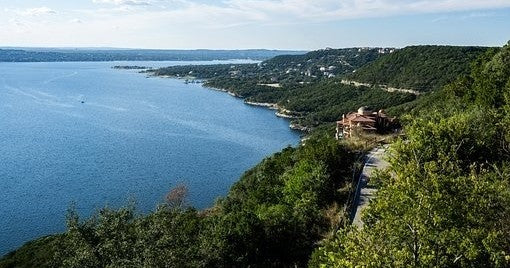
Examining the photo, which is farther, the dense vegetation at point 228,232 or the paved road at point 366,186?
the paved road at point 366,186

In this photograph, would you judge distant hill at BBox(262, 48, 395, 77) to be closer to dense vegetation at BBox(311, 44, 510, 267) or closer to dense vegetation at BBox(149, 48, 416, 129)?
dense vegetation at BBox(149, 48, 416, 129)

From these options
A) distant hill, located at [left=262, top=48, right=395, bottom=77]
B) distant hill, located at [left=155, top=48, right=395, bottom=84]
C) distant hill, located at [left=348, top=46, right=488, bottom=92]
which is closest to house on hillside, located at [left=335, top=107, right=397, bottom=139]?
distant hill, located at [left=348, top=46, right=488, bottom=92]

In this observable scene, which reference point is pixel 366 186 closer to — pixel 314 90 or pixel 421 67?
pixel 421 67

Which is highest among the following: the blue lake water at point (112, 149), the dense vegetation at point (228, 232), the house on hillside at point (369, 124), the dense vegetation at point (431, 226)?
the dense vegetation at point (431, 226)

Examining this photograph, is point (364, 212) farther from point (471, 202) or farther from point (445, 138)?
point (445, 138)

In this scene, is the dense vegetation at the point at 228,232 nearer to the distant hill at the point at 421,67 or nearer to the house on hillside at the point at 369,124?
the house on hillside at the point at 369,124

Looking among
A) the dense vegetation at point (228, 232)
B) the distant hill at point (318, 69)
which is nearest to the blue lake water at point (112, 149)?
the dense vegetation at point (228, 232)
